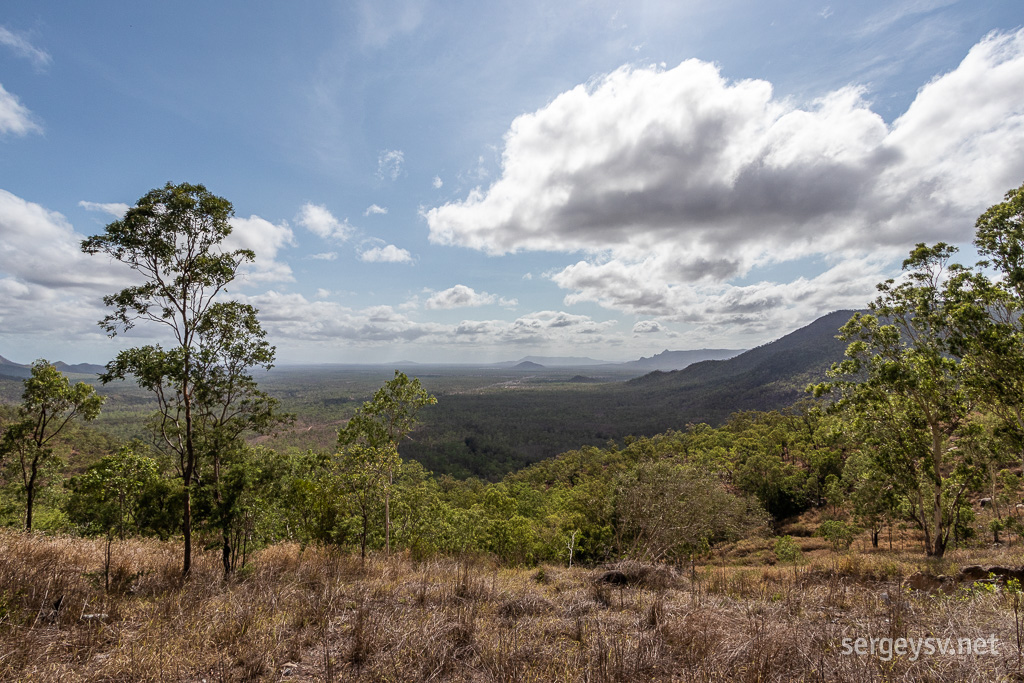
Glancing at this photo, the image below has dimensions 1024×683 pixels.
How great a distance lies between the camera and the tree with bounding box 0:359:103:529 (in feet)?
44.4

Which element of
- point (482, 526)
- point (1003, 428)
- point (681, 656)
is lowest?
point (482, 526)

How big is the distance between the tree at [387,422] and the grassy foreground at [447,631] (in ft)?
26.7

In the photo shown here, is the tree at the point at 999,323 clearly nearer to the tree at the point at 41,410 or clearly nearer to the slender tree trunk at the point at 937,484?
the slender tree trunk at the point at 937,484

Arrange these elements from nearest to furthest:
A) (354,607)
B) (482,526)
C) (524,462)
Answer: (354,607) → (482,526) → (524,462)

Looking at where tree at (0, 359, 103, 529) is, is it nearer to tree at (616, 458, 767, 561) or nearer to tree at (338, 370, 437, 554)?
tree at (338, 370, 437, 554)

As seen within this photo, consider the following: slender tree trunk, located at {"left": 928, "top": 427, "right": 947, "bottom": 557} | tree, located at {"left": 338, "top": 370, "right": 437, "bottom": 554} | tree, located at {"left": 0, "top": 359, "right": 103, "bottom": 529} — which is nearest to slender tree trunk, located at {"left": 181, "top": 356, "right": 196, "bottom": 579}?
tree, located at {"left": 338, "top": 370, "right": 437, "bottom": 554}

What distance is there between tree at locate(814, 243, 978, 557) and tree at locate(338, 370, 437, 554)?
17.4 meters

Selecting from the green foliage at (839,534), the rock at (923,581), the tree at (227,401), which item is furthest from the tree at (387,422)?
the green foliage at (839,534)

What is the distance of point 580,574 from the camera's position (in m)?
10.6

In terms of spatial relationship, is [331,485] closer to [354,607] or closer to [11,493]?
[354,607]

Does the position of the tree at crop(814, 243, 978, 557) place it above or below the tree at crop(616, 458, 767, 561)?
above

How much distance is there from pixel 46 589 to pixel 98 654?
2195mm

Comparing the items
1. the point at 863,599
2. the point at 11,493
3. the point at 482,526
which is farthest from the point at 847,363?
the point at 11,493

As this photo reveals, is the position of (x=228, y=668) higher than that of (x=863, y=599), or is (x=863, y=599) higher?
(x=228, y=668)
